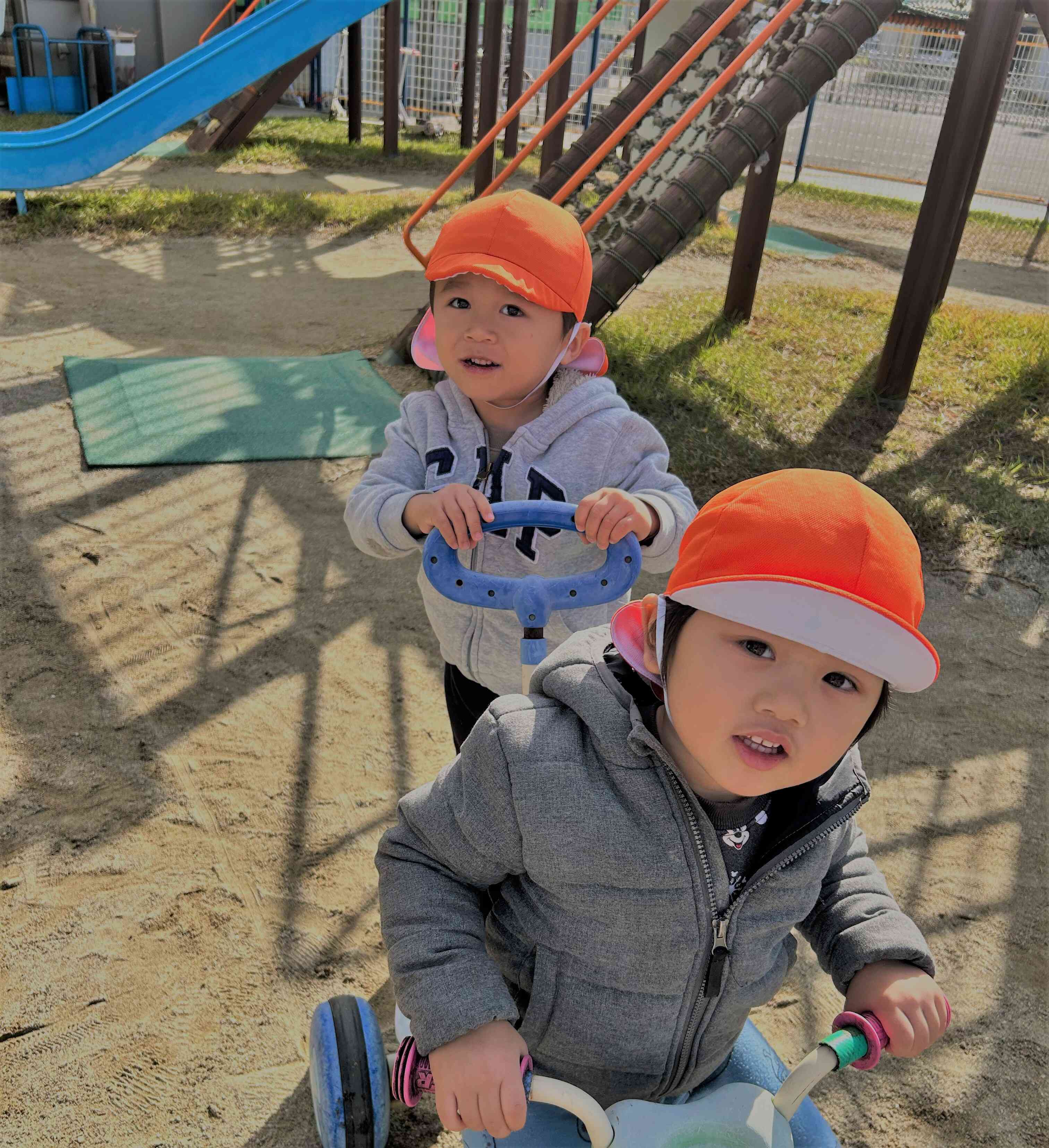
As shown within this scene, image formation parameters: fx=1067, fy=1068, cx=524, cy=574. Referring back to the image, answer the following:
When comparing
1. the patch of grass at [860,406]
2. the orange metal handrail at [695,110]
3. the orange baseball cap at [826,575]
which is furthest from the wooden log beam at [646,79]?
the orange baseball cap at [826,575]

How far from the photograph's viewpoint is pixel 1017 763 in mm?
3012

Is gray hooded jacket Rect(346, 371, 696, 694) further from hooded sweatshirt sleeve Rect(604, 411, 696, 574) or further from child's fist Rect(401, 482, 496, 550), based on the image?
child's fist Rect(401, 482, 496, 550)

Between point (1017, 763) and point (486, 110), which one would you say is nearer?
point (1017, 763)

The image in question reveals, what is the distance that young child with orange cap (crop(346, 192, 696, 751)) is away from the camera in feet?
6.03

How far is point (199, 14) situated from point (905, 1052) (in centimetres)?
1552

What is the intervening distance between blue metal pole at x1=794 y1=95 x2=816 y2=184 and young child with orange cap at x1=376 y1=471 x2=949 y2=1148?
11.5 m

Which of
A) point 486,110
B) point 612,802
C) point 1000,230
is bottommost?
point 1000,230

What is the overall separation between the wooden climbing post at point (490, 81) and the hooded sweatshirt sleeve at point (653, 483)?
6.51m

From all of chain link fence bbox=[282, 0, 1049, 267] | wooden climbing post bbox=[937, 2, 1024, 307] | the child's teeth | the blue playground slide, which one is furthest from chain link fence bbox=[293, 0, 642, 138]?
the child's teeth

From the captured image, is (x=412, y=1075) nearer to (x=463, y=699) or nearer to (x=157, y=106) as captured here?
(x=463, y=699)

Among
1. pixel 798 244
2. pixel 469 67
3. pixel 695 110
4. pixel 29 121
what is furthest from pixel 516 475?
pixel 29 121

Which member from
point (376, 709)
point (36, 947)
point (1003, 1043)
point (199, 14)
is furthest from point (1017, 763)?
point (199, 14)

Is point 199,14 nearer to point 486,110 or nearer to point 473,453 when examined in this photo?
point 486,110

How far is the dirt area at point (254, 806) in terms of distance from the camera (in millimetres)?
1981
